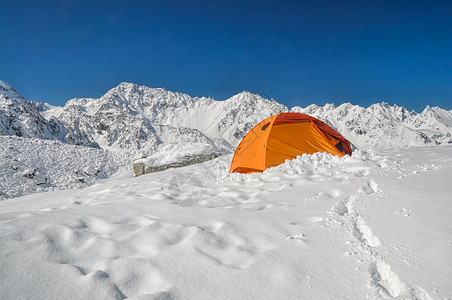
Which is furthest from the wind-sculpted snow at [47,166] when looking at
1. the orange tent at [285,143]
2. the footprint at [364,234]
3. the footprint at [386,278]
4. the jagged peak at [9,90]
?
the jagged peak at [9,90]

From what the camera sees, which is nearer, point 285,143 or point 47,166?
point 285,143

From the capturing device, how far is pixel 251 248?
2.58 meters

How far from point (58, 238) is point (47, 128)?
232ft

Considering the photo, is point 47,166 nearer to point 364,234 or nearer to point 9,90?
point 364,234

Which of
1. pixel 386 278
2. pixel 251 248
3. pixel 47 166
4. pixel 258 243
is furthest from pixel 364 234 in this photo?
pixel 47 166

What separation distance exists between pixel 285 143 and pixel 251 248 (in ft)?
18.7

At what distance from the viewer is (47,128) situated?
57.3 meters

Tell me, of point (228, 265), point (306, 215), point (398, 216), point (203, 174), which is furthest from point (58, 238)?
point (203, 174)

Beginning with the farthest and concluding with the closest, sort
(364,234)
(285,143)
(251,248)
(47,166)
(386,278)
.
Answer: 1. (47,166)
2. (285,143)
3. (364,234)
4. (251,248)
5. (386,278)

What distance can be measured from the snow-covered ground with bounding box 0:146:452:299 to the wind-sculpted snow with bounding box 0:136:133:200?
10.1m

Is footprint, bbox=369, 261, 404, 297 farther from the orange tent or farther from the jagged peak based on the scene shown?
the jagged peak

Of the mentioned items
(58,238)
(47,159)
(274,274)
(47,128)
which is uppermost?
(47,128)

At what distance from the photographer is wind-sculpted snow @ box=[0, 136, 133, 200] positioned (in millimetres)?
11109

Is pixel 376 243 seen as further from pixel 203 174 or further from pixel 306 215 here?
pixel 203 174
